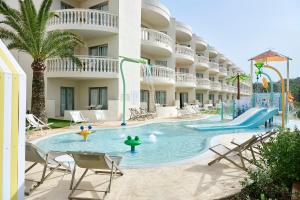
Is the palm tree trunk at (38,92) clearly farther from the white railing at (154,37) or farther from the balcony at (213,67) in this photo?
the balcony at (213,67)

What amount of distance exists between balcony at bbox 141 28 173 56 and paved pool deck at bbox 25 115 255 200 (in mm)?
17784

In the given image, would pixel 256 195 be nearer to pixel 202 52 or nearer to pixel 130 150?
pixel 130 150

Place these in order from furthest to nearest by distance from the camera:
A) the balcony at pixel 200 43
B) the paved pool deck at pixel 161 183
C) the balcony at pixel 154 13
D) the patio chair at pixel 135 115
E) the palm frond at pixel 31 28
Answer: the balcony at pixel 200 43, the balcony at pixel 154 13, the patio chair at pixel 135 115, the palm frond at pixel 31 28, the paved pool deck at pixel 161 183

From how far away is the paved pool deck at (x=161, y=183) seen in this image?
191 inches

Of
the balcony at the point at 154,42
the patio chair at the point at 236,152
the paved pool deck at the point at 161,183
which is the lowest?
the paved pool deck at the point at 161,183

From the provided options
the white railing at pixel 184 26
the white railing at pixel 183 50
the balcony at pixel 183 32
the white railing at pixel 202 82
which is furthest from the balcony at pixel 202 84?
the white railing at pixel 184 26

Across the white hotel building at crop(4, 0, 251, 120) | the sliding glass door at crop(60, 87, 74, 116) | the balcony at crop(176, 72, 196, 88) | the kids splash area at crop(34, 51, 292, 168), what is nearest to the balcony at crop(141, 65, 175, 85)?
the white hotel building at crop(4, 0, 251, 120)

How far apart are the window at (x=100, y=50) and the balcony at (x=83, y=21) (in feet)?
6.22

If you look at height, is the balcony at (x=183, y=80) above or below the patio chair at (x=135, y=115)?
above

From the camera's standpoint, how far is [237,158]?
7688 millimetres

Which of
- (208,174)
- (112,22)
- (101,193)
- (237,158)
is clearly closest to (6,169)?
(101,193)

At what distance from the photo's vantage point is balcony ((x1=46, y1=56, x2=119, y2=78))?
1861cm

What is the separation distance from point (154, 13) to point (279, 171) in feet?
74.6

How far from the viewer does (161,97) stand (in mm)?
28594
